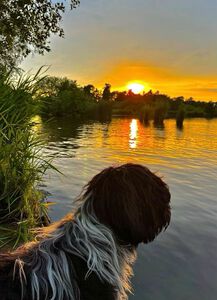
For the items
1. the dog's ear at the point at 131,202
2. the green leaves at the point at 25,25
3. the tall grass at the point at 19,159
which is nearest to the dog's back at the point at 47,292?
the dog's ear at the point at 131,202

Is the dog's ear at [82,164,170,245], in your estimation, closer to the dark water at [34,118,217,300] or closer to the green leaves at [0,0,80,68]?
the dark water at [34,118,217,300]

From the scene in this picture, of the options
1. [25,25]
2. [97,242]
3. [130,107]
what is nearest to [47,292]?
[97,242]

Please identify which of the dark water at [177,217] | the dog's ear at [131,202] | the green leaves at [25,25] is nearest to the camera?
the dog's ear at [131,202]

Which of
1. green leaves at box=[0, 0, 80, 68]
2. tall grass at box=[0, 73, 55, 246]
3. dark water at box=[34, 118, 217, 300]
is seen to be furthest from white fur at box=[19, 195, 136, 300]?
green leaves at box=[0, 0, 80, 68]

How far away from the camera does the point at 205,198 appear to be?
42.9 feet

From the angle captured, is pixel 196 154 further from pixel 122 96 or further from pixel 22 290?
pixel 122 96

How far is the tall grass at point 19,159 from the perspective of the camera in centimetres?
710

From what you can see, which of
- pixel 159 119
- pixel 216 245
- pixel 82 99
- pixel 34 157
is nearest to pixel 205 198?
pixel 216 245

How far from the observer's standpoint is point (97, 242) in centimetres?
302

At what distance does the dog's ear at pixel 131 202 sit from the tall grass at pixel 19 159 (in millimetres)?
3929

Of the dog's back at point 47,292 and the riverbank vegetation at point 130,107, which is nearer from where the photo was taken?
the dog's back at point 47,292

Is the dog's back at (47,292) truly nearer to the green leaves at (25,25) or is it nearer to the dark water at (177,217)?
the dark water at (177,217)

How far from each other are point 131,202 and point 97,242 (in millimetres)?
421

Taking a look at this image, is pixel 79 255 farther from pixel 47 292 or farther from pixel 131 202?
pixel 131 202
